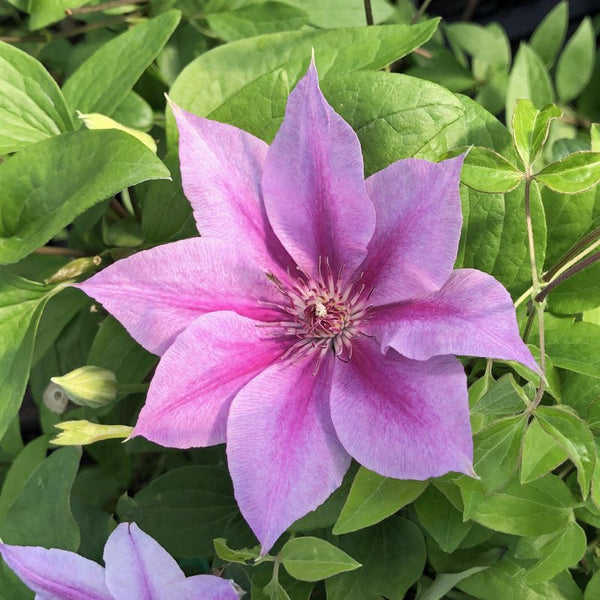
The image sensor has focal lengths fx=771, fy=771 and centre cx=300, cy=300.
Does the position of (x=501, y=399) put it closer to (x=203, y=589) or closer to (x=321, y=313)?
(x=321, y=313)

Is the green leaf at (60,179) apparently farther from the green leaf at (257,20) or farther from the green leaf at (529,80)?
the green leaf at (529,80)

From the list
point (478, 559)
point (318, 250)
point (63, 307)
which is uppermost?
point (318, 250)

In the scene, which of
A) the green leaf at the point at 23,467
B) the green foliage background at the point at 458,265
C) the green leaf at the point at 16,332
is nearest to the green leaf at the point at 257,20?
the green foliage background at the point at 458,265

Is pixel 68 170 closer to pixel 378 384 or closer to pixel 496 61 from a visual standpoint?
pixel 378 384

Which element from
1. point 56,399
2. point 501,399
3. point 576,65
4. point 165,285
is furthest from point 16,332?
point 576,65

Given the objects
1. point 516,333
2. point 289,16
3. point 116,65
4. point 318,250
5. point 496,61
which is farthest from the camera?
point 496,61

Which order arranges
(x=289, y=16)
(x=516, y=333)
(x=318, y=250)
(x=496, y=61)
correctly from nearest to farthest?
(x=516, y=333)
(x=318, y=250)
(x=289, y=16)
(x=496, y=61)

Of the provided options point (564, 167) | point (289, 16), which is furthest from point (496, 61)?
point (564, 167)
